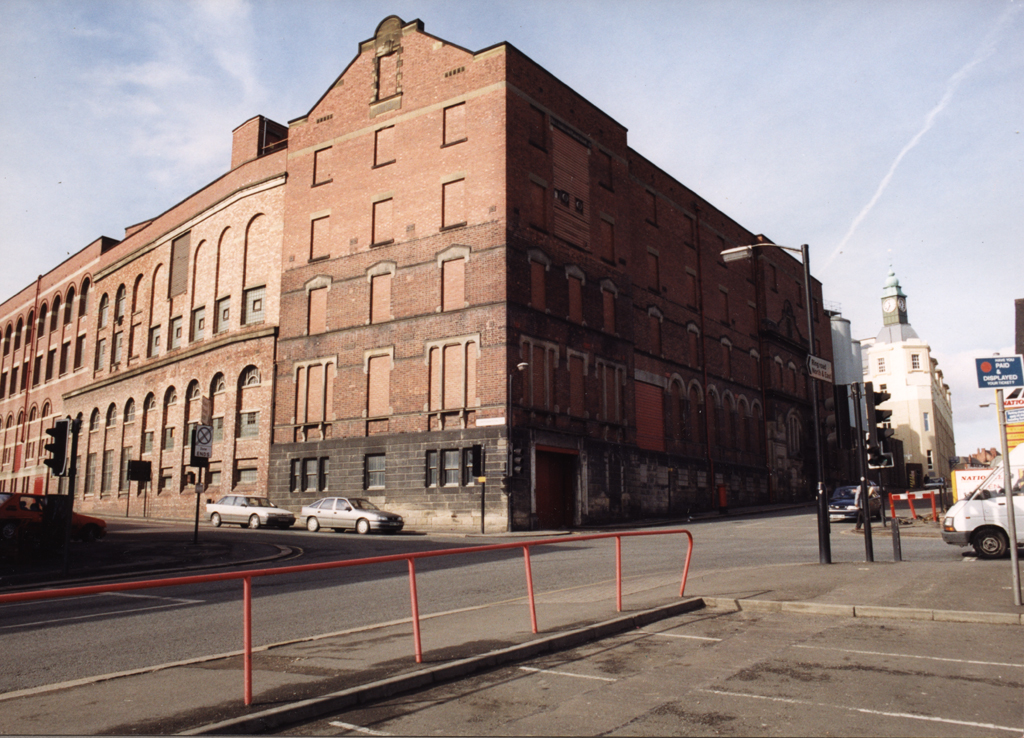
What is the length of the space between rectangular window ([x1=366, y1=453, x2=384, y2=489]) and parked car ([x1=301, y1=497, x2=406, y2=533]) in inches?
108

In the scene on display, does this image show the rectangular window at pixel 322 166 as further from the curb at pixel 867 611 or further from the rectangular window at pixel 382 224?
the curb at pixel 867 611

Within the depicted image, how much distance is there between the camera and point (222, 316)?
143ft

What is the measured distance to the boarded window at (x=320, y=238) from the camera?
38.3m

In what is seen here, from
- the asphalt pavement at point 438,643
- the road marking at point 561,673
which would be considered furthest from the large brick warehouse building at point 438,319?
the road marking at point 561,673

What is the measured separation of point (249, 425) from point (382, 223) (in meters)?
12.3

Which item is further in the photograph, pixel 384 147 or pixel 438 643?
pixel 384 147

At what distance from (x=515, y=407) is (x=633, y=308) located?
488 inches

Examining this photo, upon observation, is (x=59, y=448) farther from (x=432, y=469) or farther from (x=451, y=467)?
(x=432, y=469)

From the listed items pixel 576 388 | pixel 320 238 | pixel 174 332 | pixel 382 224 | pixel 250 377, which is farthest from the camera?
pixel 174 332

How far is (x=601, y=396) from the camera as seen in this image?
120ft

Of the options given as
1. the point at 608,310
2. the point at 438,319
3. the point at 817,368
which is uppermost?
the point at 608,310

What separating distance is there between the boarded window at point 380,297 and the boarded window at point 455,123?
6.59 metres

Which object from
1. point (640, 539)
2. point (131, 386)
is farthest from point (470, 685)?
point (131, 386)

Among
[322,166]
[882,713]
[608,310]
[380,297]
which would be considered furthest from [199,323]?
[882,713]
